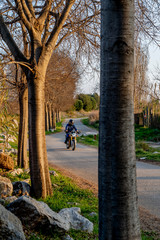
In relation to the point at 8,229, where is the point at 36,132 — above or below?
above

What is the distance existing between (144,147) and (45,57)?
1110 centimetres

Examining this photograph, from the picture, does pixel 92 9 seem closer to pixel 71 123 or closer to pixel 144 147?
pixel 71 123

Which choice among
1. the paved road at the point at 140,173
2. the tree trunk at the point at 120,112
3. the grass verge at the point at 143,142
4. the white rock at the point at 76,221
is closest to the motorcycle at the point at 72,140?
the paved road at the point at 140,173

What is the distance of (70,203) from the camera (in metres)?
5.34

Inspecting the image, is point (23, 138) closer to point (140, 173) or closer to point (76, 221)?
point (140, 173)

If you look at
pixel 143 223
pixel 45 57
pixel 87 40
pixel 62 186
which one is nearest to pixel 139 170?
pixel 62 186

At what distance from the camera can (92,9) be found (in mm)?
6305

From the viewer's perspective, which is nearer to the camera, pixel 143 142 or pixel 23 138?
pixel 23 138

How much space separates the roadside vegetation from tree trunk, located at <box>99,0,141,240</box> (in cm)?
143

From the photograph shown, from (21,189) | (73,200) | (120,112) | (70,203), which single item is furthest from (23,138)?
(120,112)

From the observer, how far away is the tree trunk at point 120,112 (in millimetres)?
2170

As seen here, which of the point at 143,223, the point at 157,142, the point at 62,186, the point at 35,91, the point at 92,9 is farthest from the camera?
the point at 157,142

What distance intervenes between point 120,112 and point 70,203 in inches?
148

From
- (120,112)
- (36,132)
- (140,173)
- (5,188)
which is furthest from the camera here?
(140,173)
